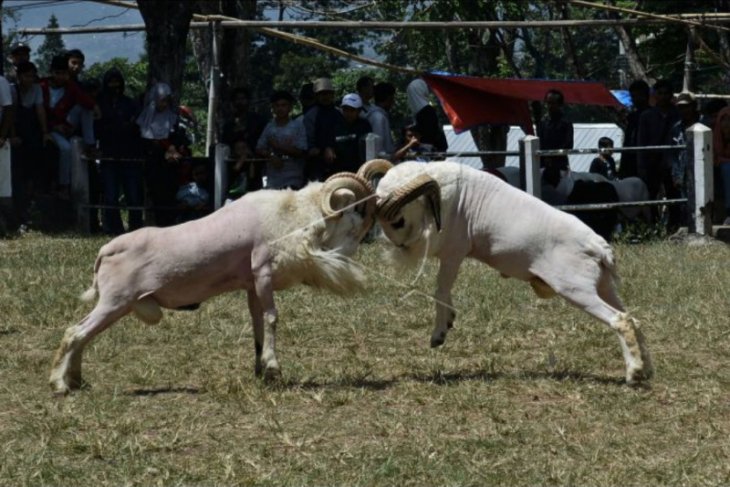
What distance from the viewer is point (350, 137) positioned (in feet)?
52.6

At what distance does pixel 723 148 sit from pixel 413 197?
9.17m

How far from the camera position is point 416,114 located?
16.8m

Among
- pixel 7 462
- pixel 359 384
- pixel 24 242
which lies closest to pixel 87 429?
pixel 7 462

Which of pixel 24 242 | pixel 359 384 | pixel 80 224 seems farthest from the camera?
pixel 80 224

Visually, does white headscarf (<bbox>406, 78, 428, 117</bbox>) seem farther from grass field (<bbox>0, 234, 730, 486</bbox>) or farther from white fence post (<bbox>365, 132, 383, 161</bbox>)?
grass field (<bbox>0, 234, 730, 486</bbox>)

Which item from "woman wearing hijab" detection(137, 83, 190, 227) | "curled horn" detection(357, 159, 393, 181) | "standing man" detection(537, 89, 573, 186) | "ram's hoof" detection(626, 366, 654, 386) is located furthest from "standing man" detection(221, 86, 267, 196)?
"ram's hoof" detection(626, 366, 654, 386)

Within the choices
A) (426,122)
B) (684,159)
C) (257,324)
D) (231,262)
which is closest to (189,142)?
(426,122)

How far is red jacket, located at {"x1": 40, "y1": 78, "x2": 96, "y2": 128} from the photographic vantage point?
1705cm

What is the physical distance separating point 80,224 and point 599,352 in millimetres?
9067

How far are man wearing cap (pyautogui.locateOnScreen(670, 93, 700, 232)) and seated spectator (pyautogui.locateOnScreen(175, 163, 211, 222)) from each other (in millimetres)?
5293

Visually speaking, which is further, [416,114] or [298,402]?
[416,114]

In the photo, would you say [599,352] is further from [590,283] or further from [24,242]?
[24,242]

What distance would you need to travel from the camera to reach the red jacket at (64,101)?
1705 cm

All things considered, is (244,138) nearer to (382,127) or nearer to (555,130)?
(382,127)
